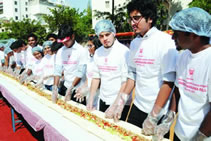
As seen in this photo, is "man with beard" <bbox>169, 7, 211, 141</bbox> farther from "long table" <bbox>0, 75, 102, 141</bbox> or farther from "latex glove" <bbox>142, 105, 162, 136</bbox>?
"long table" <bbox>0, 75, 102, 141</bbox>

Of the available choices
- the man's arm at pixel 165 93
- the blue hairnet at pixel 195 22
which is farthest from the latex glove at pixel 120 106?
the blue hairnet at pixel 195 22

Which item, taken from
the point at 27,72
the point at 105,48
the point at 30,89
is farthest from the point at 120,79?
the point at 27,72

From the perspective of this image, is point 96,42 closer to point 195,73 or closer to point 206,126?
point 195,73

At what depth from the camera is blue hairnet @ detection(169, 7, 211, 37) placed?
1.03 metres

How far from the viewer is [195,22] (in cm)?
104

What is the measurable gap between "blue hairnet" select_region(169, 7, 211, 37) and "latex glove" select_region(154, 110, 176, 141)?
0.60 meters

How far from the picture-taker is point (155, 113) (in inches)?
53.1

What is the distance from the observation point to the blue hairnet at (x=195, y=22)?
103 centimetres

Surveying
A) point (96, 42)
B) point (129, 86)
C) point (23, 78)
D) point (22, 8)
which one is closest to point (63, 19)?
point (23, 78)

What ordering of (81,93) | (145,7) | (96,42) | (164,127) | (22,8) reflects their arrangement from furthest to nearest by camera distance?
(22,8) → (96,42) → (81,93) → (145,7) → (164,127)

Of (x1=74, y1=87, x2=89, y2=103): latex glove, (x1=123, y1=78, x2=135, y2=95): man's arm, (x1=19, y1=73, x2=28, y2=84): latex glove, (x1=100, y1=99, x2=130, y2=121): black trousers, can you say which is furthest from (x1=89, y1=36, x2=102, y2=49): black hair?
(x1=19, y1=73, x2=28, y2=84): latex glove

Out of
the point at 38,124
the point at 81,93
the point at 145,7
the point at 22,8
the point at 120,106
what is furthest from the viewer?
the point at 22,8

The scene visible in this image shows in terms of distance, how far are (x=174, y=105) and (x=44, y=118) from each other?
1.29 m

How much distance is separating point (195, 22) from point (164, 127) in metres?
0.72
